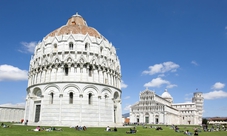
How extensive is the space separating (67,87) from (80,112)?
5262 mm

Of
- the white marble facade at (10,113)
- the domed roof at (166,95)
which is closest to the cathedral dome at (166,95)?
the domed roof at (166,95)

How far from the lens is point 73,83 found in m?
41.0

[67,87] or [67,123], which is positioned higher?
[67,87]

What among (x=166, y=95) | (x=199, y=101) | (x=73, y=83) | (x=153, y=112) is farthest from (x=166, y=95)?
(x=73, y=83)

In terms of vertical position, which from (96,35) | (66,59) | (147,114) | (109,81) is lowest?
(147,114)

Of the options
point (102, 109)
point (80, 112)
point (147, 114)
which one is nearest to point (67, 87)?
point (80, 112)

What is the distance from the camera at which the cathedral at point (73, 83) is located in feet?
132

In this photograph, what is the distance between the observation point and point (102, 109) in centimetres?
4234

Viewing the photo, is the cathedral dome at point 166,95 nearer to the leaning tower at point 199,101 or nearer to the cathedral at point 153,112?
the cathedral at point 153,112

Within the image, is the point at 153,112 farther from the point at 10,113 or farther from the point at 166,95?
the point at 10,113

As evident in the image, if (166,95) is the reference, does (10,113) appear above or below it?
below

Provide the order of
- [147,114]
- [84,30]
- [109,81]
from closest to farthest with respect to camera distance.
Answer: [109,81] < [84,30] < [147,114]

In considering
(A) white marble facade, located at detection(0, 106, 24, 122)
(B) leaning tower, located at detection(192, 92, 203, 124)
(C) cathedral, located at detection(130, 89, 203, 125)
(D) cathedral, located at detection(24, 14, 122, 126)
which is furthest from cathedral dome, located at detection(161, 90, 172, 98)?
(D) cathedral, located at detection(24, 14, 122, 126)

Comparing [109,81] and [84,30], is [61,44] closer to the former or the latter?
[84,30]
